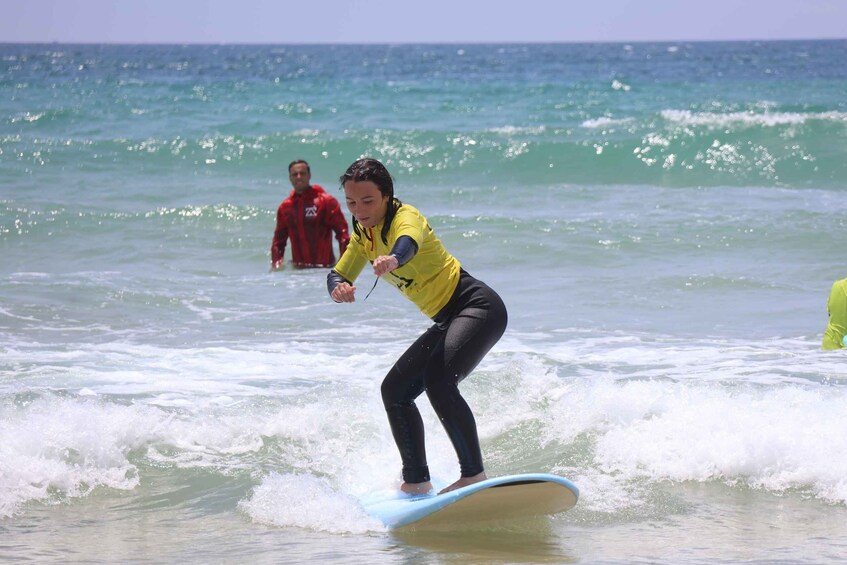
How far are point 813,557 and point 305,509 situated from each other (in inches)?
84.8

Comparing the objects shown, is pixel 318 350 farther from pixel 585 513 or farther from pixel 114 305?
pixel 585 513

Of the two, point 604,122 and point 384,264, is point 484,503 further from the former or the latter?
point 604,122

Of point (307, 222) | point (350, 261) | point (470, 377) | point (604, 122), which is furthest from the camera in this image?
point (604, 122)

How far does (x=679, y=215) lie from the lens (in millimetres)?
15367

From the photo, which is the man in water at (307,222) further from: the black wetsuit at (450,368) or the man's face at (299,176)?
the black wetsuit at (450,368)

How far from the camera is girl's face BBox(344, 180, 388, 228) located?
4422mm

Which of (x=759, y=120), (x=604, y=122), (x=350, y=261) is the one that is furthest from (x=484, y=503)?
(x=604, y=122)

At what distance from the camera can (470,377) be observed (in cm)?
733

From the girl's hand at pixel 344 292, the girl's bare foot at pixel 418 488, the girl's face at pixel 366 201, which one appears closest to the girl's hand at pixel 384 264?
the girl's hand at pixel 344 292

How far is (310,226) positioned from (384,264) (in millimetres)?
7781

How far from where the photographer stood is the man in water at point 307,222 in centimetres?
1138

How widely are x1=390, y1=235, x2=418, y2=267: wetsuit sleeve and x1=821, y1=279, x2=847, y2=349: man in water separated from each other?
3.89 m

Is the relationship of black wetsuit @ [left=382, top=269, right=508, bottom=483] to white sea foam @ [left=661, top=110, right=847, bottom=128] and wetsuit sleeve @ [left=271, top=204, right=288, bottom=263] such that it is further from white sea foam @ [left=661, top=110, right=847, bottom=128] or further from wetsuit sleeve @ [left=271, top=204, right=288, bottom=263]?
white sea foam @ [left=661, top=110, right=847, bottom=128]

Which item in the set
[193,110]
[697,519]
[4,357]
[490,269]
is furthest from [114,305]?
[193,110]
